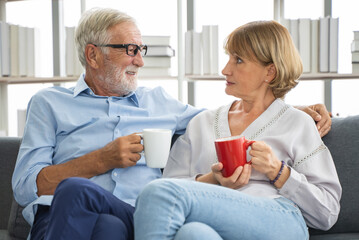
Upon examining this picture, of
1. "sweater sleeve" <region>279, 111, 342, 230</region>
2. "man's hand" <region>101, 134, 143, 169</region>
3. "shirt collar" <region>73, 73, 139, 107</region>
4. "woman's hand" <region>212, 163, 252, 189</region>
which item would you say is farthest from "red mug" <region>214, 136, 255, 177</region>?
"shirt collar" <region>73, 73, 139, 107</region>

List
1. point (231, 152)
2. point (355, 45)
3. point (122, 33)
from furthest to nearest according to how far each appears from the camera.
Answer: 1. point (355, 45)
2. point (122, 33)
3. point (231, 152)

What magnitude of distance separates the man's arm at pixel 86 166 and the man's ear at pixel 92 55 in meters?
0.47

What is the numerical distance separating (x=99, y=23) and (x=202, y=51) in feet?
2.88

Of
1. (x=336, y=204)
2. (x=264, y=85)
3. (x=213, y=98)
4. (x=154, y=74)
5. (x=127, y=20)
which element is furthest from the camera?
(x=213, y=98)

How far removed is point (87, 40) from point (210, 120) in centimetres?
66

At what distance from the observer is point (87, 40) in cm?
Answer: 198

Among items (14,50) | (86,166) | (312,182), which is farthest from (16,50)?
(312,182)

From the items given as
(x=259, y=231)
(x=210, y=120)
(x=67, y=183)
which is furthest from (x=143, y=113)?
(x=259, y=231)

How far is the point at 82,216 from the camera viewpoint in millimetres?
1291

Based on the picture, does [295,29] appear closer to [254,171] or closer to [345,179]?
[345,179]

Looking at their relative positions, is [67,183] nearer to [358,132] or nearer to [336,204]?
[336,204]

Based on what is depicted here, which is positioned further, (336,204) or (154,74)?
(154,74)

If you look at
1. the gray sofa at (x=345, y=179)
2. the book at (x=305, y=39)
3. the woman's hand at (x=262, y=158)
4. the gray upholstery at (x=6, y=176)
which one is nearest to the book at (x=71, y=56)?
the gray upholstery at (x=6, y=176)

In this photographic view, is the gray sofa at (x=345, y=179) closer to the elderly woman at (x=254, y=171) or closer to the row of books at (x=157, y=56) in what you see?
the elderly woman at (x=254, y=171)
